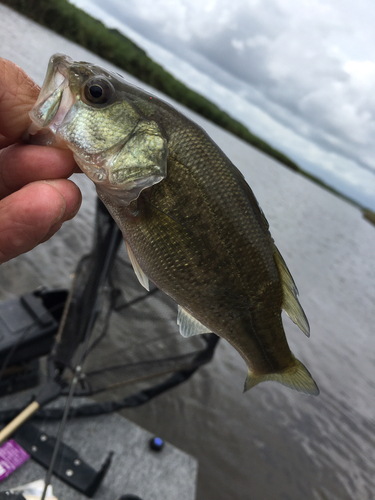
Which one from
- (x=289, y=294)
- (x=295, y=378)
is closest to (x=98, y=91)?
(x=289, y=294)

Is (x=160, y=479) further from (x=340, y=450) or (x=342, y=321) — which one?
(x=342, y=321)

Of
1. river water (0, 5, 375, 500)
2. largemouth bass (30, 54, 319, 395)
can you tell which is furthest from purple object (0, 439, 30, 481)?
largemouth bass (30, 54, 319, 395)

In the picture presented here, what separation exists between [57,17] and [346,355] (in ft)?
155

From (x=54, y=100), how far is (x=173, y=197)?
0.70 meters

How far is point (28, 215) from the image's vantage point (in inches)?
53.5

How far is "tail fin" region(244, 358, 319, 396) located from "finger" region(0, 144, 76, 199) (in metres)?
1.50

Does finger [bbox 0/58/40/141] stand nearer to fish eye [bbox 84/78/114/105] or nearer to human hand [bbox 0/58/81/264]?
human hand [bbox 0/58/81/264]

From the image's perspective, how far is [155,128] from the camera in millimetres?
1710

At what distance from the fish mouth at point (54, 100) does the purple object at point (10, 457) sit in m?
3.17

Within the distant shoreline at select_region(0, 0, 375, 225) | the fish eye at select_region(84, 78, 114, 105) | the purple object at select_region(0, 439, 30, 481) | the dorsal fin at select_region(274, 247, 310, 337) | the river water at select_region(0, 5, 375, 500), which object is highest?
the distant shoreline at select_region(0, 0, 375, 225)

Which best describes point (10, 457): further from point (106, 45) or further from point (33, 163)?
point (106, 45)

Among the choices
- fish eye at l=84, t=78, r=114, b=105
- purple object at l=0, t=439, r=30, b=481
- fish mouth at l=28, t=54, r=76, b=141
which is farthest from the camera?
purple object at l=0, t=439, r=30, b=481

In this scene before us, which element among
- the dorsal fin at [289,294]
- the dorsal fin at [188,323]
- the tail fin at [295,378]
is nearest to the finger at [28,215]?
the dorsal fin at [188,323]

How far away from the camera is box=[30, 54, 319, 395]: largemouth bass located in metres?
1.63
